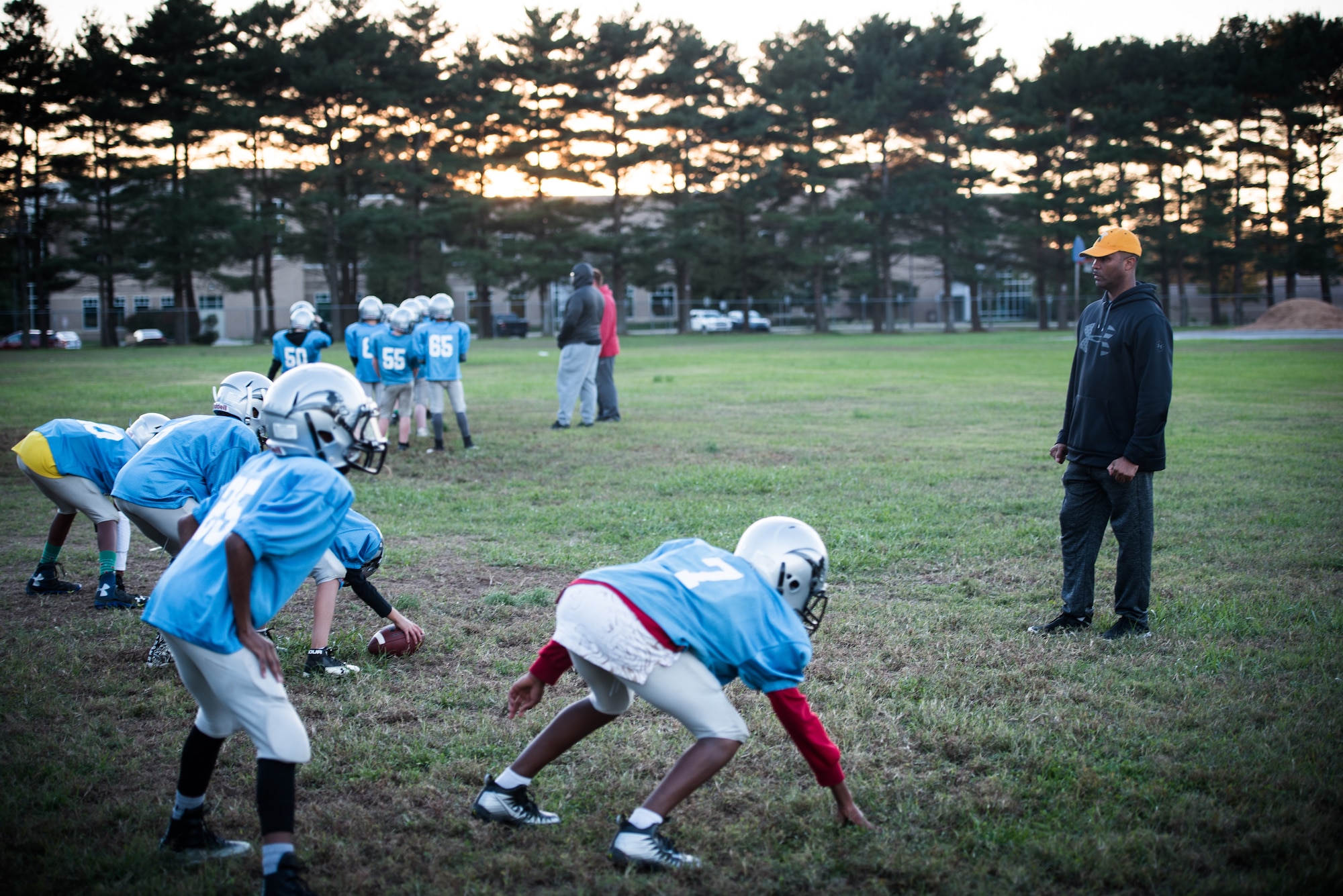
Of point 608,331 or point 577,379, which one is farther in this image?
point 608,331

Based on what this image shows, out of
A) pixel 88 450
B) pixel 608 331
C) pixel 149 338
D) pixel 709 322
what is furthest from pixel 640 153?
pixel 88 450

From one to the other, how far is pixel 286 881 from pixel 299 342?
30.1 ft

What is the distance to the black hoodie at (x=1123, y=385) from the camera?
16.5 ft

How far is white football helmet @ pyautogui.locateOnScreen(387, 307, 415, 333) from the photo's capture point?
11.5 m

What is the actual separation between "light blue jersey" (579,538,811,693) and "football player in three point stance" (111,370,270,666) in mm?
2759

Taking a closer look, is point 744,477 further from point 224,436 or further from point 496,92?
point 496,92

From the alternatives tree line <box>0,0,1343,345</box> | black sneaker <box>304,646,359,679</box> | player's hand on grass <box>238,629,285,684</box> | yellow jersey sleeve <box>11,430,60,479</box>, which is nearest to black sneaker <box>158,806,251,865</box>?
player's hand on grass <box>238,629,285,684</box>

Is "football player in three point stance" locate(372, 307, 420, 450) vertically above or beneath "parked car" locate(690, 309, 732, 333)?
beneath

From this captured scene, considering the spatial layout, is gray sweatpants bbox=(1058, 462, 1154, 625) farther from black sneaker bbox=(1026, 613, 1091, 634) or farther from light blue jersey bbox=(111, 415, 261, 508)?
light blue jersey bbox=(111, 415, 261, 508)

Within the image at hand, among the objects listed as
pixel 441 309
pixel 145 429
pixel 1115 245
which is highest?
pixel 441 309

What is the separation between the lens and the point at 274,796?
9.46 feet

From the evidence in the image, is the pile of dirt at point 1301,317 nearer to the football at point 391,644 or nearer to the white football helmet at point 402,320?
the white football helmet at point 402,320

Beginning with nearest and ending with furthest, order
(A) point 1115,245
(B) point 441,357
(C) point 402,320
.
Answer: (A) point 1115,245 < (C) point 402,320 < (B) point 441,357

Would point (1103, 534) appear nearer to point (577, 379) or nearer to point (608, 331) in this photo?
point (577, 379)
